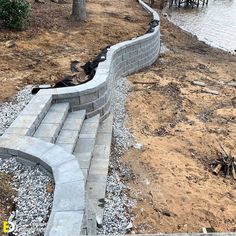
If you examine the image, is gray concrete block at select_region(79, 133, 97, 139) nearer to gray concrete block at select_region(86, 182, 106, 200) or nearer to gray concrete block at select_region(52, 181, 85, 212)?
gray concrete block at select_region(86, 182, 106, 200)

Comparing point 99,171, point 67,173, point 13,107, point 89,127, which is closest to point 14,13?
point 13,107

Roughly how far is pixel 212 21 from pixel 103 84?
2032cm

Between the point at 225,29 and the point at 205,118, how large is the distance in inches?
618

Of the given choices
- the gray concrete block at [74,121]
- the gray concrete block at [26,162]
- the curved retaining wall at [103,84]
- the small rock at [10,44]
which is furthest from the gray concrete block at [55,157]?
the small rock at [10,44]

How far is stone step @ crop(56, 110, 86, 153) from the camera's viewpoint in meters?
5.71

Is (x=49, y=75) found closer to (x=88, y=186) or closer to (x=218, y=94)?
(x=88, y=186)

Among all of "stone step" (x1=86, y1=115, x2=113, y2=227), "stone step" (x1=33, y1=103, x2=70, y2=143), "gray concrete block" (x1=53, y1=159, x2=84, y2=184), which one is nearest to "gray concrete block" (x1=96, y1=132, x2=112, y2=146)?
"stone step" (x1=86, y1=115, x2=113, y2=227)

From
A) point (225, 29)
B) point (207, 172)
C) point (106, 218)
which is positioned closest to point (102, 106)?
point (207, 172)

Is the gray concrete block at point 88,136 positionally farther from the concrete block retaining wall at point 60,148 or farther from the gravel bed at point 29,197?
the gravel bed at point 29,197

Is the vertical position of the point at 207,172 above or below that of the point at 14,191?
below

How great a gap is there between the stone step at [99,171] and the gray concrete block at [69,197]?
94 cm

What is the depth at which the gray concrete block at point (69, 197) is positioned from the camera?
370 cm

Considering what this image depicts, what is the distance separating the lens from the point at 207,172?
666 cm

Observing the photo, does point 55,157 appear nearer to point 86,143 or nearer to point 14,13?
point 86,143
